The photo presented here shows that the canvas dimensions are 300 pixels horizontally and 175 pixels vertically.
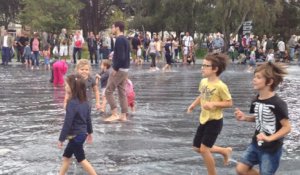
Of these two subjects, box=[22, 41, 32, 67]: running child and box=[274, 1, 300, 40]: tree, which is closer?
box=[22, 41, 32, 67]: running child

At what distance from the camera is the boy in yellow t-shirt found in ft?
20.9

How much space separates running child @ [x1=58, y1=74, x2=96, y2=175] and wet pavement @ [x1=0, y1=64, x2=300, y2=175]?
49 centimetres

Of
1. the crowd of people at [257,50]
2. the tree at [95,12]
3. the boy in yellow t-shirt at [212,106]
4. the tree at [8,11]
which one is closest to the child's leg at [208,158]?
the boy in yellow t-shirt at [212,106]

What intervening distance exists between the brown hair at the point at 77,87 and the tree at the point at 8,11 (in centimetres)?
5741

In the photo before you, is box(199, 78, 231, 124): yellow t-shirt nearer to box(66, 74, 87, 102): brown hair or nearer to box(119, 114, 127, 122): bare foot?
box(66, 74, 87, 102): brown hair

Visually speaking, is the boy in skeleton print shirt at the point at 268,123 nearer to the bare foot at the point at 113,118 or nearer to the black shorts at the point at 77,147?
the black shorts at the point at 77,147

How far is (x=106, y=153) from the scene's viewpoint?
7777mm

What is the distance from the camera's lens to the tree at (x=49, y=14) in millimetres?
45219

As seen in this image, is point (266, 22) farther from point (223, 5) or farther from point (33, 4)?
point (33, 4)

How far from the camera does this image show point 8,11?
62750mm

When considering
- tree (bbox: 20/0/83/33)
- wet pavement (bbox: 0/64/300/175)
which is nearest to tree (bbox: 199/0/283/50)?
tree (bbox: 20/0/83/33)

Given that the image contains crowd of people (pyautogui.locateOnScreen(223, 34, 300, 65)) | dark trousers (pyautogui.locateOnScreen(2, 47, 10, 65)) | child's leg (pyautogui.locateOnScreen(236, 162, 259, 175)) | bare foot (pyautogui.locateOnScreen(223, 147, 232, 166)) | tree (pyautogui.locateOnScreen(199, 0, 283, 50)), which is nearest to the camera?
child's leg (pyautogui.locateOnScreen(236, 162, 259, 175))

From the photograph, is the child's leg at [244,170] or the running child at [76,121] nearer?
the child's leg at [244,170]

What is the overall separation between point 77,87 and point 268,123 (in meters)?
2.21
